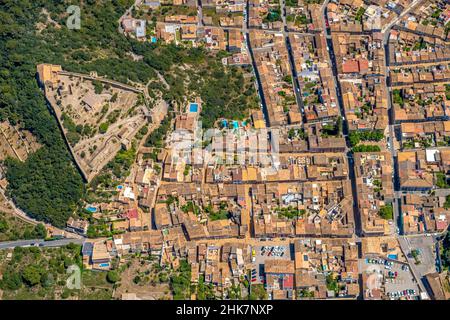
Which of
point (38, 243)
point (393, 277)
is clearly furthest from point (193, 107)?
point (393, 277)

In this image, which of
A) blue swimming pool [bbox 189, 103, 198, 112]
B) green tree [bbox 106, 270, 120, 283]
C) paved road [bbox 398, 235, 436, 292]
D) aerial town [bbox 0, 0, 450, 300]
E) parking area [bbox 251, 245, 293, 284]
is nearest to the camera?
green tree [bbox 106, 270, 120, 283]

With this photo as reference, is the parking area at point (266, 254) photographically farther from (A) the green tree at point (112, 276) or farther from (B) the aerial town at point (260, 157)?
(A) the green tree at point (112, 276)

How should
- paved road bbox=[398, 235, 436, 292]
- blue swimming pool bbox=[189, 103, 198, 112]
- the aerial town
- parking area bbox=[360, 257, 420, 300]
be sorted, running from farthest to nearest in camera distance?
blue swimming pool bbox=[189, 103, 198, 112] < paved road bbox=[398, 235, 436, 292] < the aerial town < parking area bbox=[360, 257, 420, 300]

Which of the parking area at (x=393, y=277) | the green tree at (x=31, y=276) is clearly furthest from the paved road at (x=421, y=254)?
the green tree at (x=31, y=276)

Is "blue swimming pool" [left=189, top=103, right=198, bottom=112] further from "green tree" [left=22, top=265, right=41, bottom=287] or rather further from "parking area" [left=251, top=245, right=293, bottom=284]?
"green tree" [left=22, top=265, right=41, bottom=287]

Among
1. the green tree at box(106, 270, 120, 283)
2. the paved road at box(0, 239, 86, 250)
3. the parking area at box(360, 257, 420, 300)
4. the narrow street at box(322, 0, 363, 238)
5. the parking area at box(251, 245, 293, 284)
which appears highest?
the narrow street at box(322, 0, 363, 238)

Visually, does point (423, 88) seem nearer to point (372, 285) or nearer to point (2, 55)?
point (372, 285)

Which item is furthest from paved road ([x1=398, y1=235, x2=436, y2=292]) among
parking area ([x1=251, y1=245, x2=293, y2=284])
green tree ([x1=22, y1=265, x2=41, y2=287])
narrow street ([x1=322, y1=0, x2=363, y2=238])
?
green tree ([x1=22, y1=265, x2=41, y2=287])
